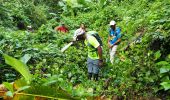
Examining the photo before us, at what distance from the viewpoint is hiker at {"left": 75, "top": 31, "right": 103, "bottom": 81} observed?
30.5 ft

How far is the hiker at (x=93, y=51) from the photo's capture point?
930 centimetres

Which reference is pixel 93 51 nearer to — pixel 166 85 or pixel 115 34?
pixel 115 34

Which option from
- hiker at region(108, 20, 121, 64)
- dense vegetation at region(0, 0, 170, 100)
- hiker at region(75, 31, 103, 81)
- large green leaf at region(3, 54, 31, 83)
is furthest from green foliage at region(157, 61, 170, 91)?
hiker at region(108, 20, 121, 64)

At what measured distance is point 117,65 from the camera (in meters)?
10.1

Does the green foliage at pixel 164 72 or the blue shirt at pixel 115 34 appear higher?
the blue shirt at pixel 115 34

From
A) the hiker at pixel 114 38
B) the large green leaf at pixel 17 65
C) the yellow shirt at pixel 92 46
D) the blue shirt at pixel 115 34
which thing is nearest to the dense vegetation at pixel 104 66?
the large green leaf at pixel 17 65

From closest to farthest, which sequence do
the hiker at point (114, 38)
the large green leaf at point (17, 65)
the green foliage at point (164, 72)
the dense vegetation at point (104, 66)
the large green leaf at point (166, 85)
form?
the large green leaf at point (17, 65) → the dense vegetation at point (104, 66) → the large green leaf at point (166, 85) → the green foliage at point (164, 72) → the hiker at point (114, 38)

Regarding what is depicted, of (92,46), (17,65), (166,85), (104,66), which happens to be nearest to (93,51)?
(92,46)

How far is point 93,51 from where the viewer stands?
9.45 metres

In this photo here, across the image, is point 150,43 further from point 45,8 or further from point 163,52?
point 45,8

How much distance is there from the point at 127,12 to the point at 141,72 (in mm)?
8699

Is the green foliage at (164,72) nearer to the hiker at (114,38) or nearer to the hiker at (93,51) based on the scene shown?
the hiker at (93,51)

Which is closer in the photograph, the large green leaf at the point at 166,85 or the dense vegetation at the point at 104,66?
the dense vegetation at the point at 104,66

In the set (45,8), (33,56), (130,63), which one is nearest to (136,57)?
(130,63)
